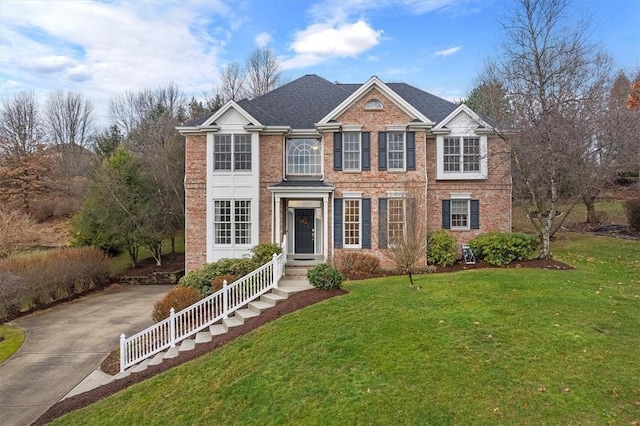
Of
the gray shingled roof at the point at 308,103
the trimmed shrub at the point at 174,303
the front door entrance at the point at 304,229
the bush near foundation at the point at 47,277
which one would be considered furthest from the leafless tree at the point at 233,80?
the trimmed shrub at the point at 174,303

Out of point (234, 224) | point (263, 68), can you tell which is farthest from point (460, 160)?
point (263, 68)

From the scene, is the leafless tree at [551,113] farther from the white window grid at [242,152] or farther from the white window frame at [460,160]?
the white window grid at [242,152]

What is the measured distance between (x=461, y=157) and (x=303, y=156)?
7120 mm

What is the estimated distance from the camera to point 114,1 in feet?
44.5

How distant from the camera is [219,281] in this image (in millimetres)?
12742

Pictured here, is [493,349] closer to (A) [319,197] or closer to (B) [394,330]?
(B) [394,330]

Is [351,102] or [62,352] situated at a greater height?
[351,102]

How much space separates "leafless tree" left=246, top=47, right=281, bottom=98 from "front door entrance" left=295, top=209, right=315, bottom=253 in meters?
27.8

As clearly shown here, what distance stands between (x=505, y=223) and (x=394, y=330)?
37.1 feet

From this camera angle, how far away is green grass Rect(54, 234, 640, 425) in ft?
18.3

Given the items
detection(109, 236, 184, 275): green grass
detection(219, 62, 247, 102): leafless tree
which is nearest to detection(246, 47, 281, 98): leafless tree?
detection(219, 62, 247, 102): leafless tree

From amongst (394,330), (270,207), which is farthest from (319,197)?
(394,330)

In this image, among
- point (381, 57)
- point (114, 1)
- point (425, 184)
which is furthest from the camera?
point (381, 57)

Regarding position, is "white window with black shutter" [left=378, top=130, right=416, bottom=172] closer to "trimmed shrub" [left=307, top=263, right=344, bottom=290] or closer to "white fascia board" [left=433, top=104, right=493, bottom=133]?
"white fascia board" [left=433, top=104, right=493, bottom=133]
